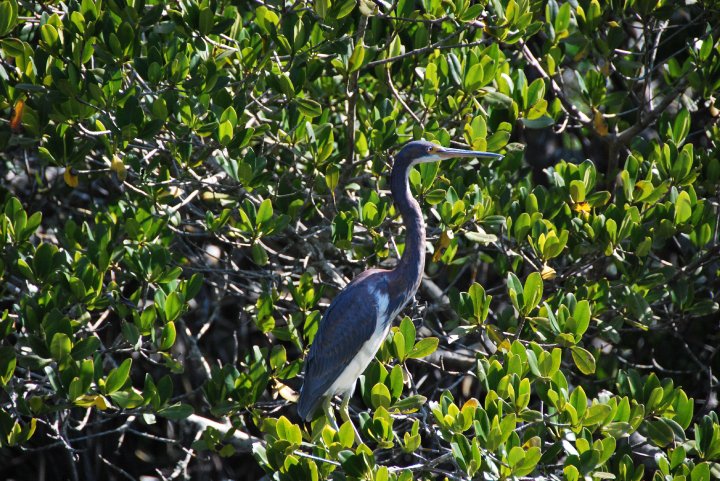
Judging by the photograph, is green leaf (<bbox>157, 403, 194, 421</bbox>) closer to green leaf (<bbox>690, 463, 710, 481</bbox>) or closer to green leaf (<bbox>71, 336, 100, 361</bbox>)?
green leaf (<bbox>71, 336, 100, 361</bbox>)

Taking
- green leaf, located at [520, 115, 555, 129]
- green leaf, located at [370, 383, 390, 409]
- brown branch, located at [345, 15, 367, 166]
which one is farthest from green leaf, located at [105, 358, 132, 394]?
green leaf, located at [520, 115, 555, 129]

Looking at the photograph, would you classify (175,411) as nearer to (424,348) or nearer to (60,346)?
(60,346)

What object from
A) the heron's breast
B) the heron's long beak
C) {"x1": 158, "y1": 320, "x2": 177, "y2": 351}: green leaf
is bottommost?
the heron's breast

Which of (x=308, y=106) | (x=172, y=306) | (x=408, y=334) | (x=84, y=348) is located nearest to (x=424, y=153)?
(x=308, y=106)

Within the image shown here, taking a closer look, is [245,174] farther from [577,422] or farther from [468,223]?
[577,422]

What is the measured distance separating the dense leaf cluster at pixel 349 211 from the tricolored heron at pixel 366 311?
3.5 inches

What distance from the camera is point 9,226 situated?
3.71m

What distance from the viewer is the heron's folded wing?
394 centimetres

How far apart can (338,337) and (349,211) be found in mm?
564

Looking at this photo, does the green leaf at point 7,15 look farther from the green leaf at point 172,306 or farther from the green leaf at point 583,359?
the green leaf at point 583,359

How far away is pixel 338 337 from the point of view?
3.99 m

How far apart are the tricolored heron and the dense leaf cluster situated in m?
0.09

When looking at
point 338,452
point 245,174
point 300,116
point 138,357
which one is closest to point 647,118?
point 300,116

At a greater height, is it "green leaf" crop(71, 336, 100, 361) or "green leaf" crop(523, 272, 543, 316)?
"green leaf" crop(523, 272, 543, 316)
